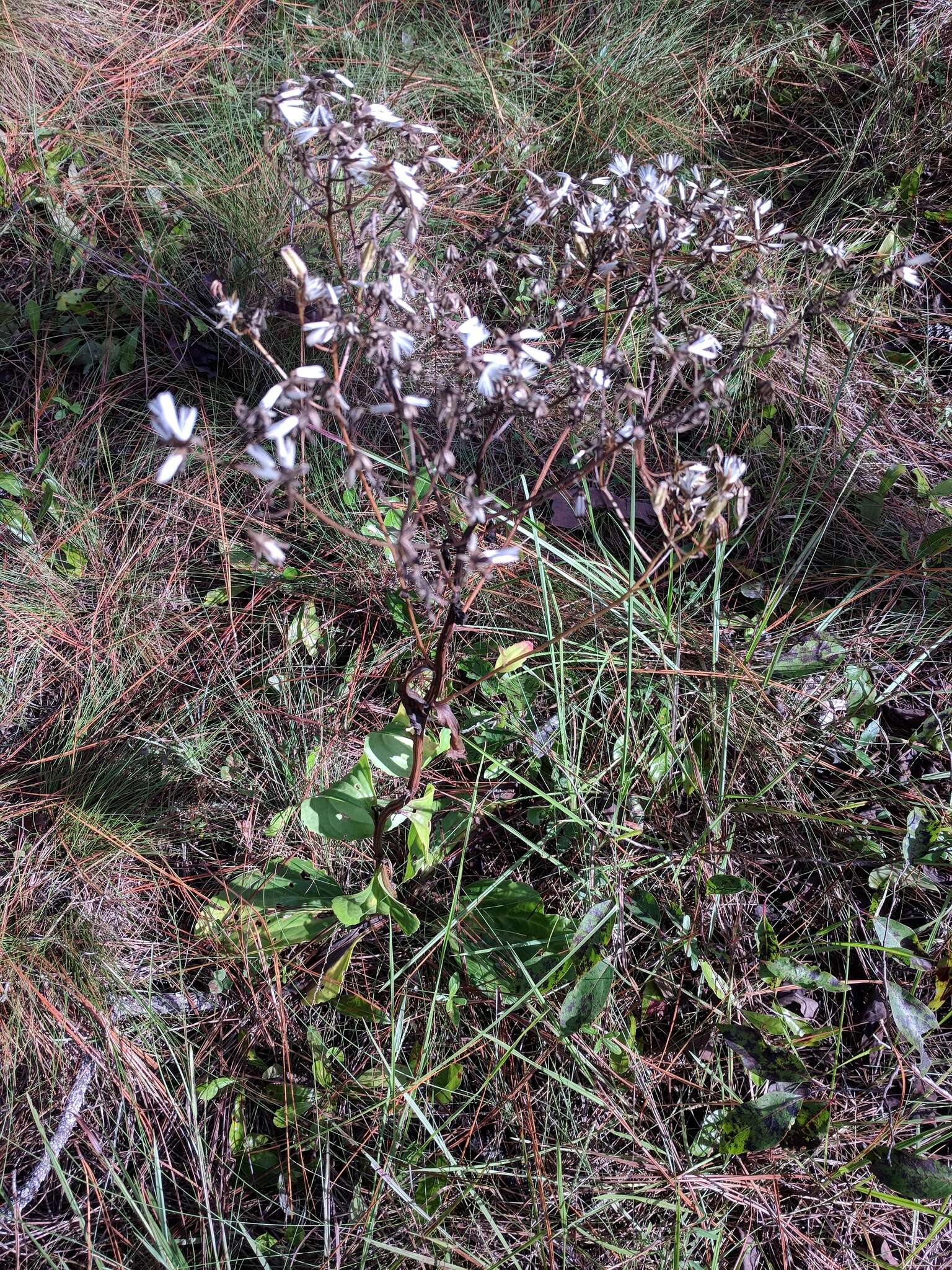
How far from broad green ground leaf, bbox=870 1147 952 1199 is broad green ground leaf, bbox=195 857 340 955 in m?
0.99

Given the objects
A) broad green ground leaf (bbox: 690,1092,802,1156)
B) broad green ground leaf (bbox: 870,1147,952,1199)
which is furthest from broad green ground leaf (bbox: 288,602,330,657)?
broad green ground leaf (bbox: 870,1147,952,1199)

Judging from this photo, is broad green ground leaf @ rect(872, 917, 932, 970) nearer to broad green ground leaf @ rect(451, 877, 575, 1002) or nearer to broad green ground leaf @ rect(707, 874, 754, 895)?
broad green ground leaf @ rect(707, 874, 754, 895)

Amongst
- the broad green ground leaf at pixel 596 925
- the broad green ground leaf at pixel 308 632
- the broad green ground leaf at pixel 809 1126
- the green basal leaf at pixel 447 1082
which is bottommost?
the broad green ground leaf at pixel 809 1126

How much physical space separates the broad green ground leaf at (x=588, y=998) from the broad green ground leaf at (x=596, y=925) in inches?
2.6

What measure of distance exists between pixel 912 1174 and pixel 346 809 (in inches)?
41.5

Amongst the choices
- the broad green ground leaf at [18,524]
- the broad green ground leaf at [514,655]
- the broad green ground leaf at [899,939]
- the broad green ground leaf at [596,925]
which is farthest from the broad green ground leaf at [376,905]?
the broad green ground leaf at [18,524]

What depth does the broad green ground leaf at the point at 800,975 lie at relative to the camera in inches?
60.2

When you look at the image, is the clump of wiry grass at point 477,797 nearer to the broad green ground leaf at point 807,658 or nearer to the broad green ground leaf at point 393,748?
the broad green ground leaf at point 807,658

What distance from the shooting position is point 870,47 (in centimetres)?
279

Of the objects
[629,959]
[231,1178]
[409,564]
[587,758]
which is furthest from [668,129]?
[231,1178]

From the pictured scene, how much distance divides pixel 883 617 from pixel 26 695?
74.8 inches

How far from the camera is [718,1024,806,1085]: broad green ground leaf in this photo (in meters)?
1.42

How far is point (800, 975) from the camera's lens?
154 centimetres

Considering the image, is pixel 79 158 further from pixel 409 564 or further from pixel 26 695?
pixel 409 564
